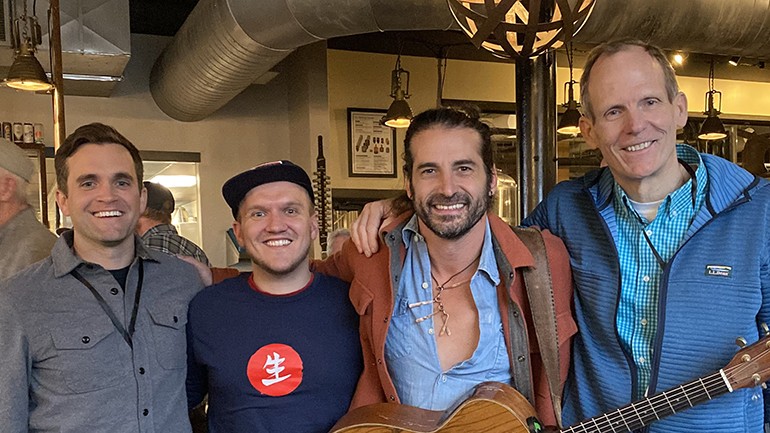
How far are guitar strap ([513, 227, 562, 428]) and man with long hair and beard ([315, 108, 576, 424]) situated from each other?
2 centimetres

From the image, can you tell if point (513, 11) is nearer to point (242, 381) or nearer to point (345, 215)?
point (242, 381)

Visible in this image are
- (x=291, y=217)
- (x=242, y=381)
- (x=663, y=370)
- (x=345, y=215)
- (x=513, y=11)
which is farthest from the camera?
(x=345, y=215)

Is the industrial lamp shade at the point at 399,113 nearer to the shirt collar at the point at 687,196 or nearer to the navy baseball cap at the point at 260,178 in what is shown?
the navy baseball cap at the point at 260,178

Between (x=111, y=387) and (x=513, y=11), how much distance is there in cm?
146

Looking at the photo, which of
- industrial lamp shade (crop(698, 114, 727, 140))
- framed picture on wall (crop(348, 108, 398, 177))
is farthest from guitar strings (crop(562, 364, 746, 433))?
industrial lamp shade (crop(698, 114, 727, 140))

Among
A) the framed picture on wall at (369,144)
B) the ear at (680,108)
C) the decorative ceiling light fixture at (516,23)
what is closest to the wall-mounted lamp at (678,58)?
the framed picture on wall at (369,144)

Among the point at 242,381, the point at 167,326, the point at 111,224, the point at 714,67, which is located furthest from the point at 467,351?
the point at 714,67

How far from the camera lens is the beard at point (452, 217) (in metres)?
1.63

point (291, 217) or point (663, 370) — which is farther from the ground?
point (291, 217)

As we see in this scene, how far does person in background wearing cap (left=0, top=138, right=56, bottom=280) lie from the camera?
6.43 feet

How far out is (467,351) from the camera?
1.65 meters

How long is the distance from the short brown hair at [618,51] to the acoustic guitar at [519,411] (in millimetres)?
588

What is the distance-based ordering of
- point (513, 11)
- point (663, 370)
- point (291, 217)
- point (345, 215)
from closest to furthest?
point (663, 370), point (291, 217), point (513, 11), point (345, 215)

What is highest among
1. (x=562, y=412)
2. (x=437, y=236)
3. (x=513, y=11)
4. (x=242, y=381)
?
(x=513, y=11)
